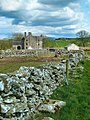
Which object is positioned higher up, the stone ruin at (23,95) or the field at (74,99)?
the stone ruin at (23,95)

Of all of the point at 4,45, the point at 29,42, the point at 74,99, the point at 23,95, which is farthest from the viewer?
the point at 29,42

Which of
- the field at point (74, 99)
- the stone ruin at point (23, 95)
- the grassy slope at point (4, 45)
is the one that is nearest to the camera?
the stone ruin at point (23, 95)

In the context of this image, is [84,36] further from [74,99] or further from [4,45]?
[74,99]

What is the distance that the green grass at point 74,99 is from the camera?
33.9ft

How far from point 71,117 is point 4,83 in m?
3.34

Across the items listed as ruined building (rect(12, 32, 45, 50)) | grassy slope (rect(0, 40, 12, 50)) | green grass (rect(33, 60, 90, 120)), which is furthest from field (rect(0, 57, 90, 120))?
ruined building (rect(12, 32, 45, 50))

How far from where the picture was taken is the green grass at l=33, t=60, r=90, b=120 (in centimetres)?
1032

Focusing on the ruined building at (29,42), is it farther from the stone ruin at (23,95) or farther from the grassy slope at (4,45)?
the stone ruin at (23,95)

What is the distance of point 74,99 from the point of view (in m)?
12.4

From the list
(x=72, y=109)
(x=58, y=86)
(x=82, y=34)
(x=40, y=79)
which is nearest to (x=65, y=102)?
(x=72, y=109)

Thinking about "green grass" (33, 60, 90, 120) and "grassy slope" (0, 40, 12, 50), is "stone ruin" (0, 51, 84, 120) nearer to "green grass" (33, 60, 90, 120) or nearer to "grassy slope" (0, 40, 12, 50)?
"green grass" (33, 60, 90, 120)

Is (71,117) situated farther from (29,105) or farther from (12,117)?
(12,117)

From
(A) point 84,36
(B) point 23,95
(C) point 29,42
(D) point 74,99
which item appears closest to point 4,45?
(C) point 29,42

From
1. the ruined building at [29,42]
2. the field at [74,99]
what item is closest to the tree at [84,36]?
the ruined building at [29,42]
